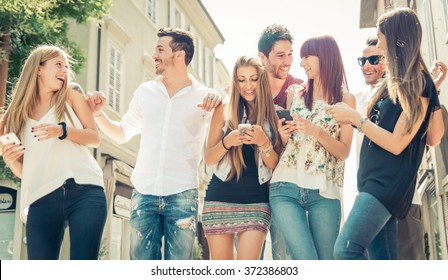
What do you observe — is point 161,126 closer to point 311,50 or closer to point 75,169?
point 75,169

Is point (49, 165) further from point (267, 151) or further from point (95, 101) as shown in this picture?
point (267, 151)

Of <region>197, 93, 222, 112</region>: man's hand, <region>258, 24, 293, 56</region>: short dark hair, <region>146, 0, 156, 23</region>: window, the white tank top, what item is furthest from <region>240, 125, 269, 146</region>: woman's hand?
<region>146, 0, 156, 23</region>: window

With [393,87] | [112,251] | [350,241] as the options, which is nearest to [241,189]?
[350,241]

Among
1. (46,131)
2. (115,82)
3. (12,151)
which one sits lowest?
(12,151)

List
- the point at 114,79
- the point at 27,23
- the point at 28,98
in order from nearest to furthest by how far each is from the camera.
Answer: the point at 28,98 → the point at 27,23 → the point at 114,79

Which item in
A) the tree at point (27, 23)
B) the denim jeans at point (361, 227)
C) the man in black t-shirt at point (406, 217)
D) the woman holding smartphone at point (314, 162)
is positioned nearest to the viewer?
the denim jeans at point (361, 227)

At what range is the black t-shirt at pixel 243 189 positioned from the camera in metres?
3.69

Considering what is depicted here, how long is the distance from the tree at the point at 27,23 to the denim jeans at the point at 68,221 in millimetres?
4533

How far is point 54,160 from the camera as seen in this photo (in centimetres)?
353

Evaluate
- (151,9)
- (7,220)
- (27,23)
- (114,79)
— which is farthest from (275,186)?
(151,9)

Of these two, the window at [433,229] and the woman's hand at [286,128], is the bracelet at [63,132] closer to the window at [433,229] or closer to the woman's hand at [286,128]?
the woman's hand at [286,128]

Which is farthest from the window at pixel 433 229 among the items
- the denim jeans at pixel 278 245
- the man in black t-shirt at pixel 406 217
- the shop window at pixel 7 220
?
the shop window at pixel 7 220

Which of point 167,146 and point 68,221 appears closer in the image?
point 68,221

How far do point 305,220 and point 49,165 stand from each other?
1624mm
